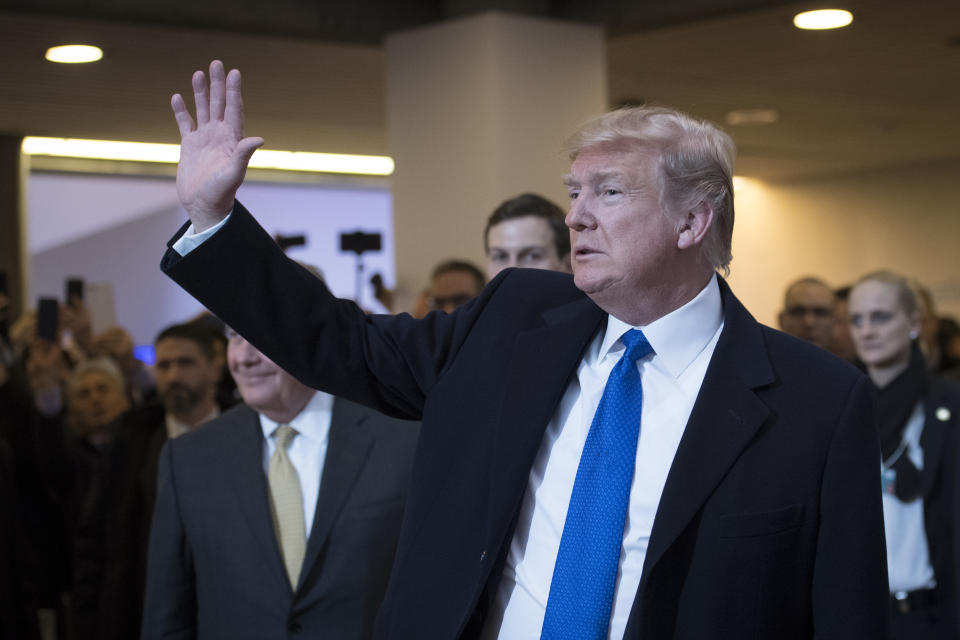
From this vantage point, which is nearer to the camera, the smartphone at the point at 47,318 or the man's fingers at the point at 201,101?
the man's fingers at the point at 201,101

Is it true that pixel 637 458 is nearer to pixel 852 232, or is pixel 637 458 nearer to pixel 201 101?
pixel 201 101

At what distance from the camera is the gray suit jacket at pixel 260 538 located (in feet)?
9.21

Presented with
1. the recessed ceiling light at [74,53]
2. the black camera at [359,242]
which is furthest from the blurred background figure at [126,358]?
the recessed ceiling light at [74,53]

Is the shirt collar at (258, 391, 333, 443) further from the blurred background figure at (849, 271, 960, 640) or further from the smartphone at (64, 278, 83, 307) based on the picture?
the smartphone at (64, 278, 83, 307)

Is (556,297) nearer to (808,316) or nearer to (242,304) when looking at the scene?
(242,304)

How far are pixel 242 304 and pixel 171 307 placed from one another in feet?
45.8

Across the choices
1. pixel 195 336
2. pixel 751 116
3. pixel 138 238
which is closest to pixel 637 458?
pixel 195 336

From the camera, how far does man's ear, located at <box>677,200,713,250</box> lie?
2092 mm

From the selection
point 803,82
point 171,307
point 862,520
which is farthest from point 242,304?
point 171,307

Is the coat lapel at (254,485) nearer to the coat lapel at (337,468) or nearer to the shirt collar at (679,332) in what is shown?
the coat lapel at (337,468)

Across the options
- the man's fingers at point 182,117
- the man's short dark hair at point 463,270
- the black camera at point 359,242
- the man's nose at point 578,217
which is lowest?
the man's nose at point 578,217

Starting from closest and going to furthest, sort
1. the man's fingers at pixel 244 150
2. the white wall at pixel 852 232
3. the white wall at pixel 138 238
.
→ 1. the man's fingers at pixel 244 150
2. the white wall at pixel 852 232
3. the white wall at pixel 138 238

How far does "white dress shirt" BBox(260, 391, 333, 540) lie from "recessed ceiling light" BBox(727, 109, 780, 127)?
22.3 ft

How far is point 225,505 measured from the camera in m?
2.92
